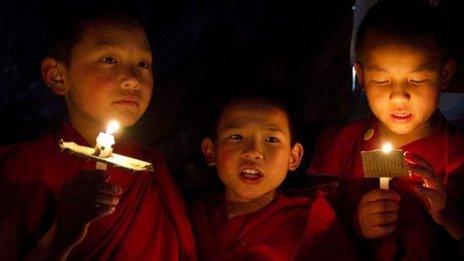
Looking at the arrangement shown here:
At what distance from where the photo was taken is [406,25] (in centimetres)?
302

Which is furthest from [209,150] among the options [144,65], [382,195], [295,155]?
[382,195]

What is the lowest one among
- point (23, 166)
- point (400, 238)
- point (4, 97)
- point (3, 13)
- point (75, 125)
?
point (400, 238)

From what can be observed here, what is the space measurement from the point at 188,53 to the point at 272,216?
1.93 metres

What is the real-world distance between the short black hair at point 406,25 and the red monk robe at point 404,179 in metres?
0.54

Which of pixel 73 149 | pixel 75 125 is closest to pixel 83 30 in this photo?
pixel 75 125

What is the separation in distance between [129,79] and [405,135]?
188 cm

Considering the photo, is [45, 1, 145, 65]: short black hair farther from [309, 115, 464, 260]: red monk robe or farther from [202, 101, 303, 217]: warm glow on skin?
[309, 115, 464, 260]: red monk robe

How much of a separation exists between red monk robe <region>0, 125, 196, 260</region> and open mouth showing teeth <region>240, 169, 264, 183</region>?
493 mm

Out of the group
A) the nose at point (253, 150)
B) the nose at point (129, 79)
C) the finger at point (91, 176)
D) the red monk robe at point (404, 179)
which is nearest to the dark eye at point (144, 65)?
the nose at point (129, 79)

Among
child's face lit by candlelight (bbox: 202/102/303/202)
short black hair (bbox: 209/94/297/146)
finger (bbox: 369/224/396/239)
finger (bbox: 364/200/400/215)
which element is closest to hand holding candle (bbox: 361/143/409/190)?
finger (bbox: 364/200/400/215)

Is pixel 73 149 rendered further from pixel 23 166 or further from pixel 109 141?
pixel 23 166

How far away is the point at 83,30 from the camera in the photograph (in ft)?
10.1

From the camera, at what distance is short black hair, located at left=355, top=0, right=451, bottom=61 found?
9.80 feet

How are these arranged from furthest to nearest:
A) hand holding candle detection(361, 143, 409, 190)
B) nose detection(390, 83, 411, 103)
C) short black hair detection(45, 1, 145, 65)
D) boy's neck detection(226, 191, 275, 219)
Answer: boy's neck detection(226, 191, 275, 219), short black hair detection(45, 1, 145, 65), nose detection(390, 83, 411, 103), hand holding candle detection(361, 143, 409, 190)
